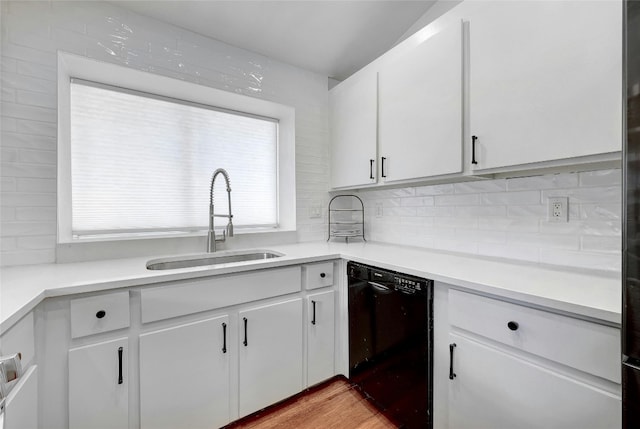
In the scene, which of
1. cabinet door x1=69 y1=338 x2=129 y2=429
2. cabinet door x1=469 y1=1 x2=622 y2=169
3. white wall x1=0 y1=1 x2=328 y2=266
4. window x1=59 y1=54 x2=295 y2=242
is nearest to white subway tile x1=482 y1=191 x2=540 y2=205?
cabinet door x1=469 y1=1 x2=622 y2=169

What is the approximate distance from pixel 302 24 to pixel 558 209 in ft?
6.35

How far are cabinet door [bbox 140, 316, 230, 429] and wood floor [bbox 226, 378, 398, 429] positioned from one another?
0.21 meters

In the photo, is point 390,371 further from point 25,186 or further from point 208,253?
point 25,186

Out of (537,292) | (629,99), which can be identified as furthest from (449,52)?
(537,292)

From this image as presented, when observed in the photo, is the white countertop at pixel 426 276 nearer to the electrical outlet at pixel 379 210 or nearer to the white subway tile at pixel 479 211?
the white subway tile at pixel 479 211

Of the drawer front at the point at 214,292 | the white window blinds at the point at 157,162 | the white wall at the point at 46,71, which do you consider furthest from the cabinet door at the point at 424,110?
the white wall at the point at 46,71

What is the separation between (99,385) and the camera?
1.14m

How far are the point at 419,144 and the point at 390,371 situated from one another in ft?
4.24

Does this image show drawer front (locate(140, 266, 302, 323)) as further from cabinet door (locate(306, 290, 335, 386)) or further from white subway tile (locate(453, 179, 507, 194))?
white subway tile (locate(453, 179, 507, 194))

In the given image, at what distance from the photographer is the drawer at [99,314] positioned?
1.10 meters

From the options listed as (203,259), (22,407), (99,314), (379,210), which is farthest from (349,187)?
(22,407)

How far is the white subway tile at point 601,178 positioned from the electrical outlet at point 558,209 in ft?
0.34

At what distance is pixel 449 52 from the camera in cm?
145

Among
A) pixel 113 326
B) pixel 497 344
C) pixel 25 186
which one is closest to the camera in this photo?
pixel 497 344
